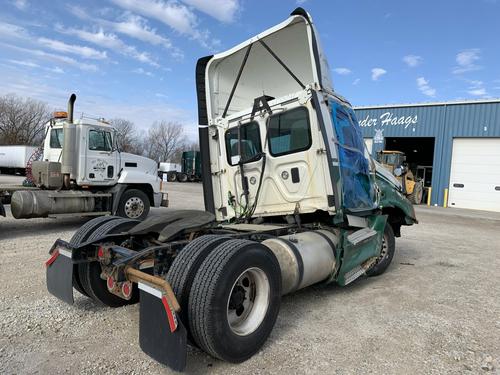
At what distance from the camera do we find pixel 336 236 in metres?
4.73

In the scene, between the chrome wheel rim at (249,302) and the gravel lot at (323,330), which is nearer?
the gravel lot at (323,330)

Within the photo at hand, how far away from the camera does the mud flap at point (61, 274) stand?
138 inches

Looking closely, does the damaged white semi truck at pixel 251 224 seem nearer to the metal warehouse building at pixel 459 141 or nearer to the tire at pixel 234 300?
the tire at pixel 234 300

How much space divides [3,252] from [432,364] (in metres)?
6.59

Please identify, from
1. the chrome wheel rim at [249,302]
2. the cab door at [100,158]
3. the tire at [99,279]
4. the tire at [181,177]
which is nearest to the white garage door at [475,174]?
Result: the cab door at [100,158]

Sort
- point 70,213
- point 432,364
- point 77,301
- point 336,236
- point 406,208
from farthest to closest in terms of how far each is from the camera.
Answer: point 70,213 → point 406,208 → point 336,236 → point 77,301 → point 432,364

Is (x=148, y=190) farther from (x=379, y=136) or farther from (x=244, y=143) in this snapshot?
(x=379, y=136)

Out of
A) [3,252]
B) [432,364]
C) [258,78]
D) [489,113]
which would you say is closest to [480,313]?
[432,364]

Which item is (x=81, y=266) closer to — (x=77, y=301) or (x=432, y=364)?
(x=77, y=301)

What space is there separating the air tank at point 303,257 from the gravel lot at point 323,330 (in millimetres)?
402

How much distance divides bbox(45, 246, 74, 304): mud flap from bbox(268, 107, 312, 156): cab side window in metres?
2.78

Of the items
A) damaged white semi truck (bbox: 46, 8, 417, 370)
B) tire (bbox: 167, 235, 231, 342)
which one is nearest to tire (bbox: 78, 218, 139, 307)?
damaged white semi truck (bbox: 46, 8, 417, 370)

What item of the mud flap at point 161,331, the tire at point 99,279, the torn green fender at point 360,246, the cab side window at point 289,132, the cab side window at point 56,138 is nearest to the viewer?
the mud flap at point 161,331

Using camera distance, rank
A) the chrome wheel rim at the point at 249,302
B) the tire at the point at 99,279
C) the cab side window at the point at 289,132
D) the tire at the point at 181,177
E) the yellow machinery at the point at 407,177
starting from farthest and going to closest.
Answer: the tire at the point at 181,177 → the yellow machinery at the point at 407,177 → the cab side window at the point at 289,132 → the tire at the point at 99,279 → the chrome wheel rim at the point at 249,302
